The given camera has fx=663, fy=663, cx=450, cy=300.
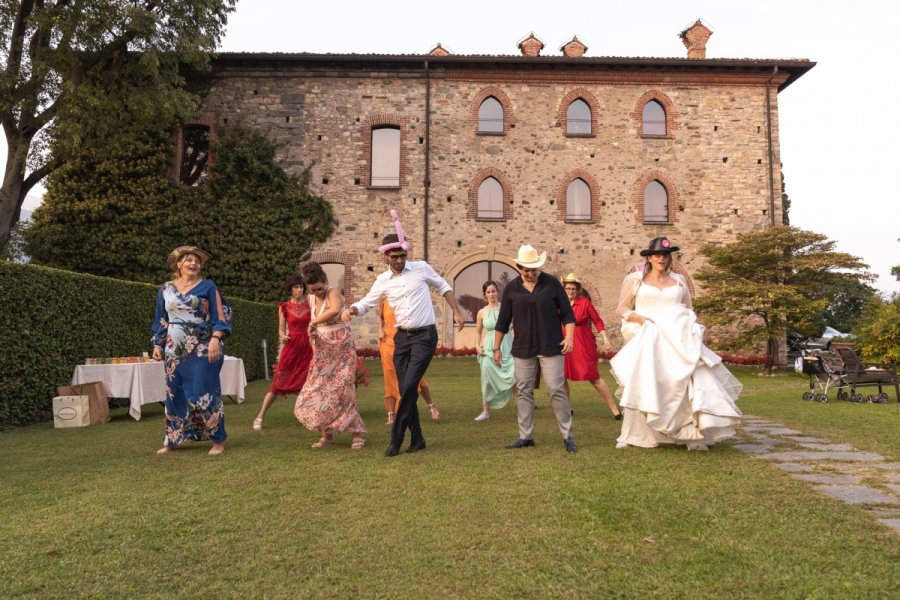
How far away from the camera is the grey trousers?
21.2 feet

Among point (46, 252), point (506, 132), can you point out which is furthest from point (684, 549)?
point (46, 252)

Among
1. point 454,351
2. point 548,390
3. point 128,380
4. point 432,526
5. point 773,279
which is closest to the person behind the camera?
point 432,526

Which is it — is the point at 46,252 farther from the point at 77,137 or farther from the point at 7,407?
the point at 7,407

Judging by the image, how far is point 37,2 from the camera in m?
18.4

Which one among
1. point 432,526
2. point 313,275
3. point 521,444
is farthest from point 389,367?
point 432,526

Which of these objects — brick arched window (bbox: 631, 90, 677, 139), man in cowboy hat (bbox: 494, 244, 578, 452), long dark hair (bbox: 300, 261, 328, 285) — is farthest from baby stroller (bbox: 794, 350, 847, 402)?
brick arched window (bbox: 631, 90, 677, 139)

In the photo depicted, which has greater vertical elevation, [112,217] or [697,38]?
[697,38]

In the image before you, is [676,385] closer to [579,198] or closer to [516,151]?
[579,198]

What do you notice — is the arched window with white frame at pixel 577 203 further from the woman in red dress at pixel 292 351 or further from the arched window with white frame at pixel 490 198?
the woman in red dress at pixel 292 351

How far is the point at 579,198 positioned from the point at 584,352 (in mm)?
15619

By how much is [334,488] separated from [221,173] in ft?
66.7

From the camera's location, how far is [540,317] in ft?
21.6

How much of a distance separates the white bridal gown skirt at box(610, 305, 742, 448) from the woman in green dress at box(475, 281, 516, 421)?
282cm

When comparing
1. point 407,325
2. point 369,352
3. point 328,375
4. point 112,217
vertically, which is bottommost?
point 369,352
